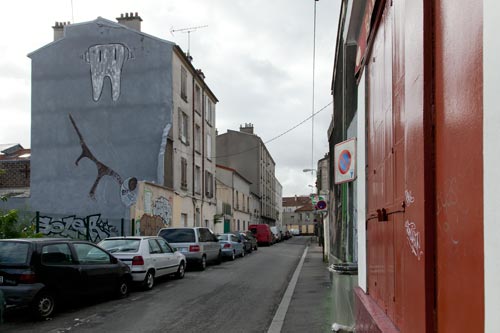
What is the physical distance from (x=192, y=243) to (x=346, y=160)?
13.1 m

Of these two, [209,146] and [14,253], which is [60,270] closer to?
[14,253]

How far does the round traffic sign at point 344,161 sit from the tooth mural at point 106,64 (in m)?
22.7

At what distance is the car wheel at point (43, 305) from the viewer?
8986 millimetres

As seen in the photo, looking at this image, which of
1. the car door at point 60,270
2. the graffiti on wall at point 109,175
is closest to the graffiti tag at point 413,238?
the car door at point 60,270

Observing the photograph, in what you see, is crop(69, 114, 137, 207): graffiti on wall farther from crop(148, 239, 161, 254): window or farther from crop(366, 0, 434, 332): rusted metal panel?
crop(366, 0, 434, 332): rusted metal panel

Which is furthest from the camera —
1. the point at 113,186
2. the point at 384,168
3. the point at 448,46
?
the point at 113,186

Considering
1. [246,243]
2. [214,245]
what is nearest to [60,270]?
[214,245]

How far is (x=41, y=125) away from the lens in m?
28.2

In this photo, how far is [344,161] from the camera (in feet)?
24.2

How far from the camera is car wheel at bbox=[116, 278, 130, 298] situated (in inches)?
463

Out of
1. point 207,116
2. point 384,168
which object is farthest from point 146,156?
point 384,168

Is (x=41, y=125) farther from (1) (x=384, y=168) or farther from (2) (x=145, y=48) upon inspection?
(1) (x=384, y=168)

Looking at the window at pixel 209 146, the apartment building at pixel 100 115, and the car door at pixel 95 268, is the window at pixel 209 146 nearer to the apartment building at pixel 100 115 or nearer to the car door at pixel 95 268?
the apartment building at pixel 100 115

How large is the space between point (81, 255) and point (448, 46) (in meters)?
9.98
